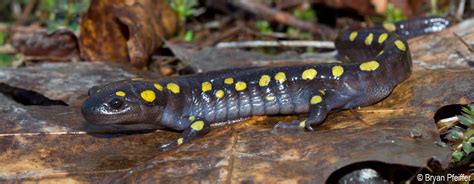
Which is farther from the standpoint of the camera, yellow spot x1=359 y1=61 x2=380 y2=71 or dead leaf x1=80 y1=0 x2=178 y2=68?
dead leaf x1=80 y1=0 x2=178 y2=68

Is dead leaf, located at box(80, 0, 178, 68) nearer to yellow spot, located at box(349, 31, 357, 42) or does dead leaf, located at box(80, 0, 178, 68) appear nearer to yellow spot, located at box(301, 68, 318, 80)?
yellow spot, located at box(301, 68, 318, 80)

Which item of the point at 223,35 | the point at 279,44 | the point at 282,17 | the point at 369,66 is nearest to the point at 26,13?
the point at 223,35

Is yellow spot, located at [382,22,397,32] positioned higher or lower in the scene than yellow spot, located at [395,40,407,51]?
lower

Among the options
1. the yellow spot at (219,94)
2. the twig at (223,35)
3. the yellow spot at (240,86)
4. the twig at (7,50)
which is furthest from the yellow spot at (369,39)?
the twig at (7,50)

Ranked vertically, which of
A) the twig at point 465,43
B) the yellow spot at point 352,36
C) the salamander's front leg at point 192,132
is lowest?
the salamander's front leg at point 192,132

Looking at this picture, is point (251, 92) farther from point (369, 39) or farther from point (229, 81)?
point (369, 39)

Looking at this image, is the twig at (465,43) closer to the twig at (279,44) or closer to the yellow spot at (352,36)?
the yellow spot at (352,36)

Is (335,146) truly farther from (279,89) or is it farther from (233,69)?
(233,69)

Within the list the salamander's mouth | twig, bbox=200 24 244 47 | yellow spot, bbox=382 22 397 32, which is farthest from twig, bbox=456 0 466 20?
the salamander's mouth
